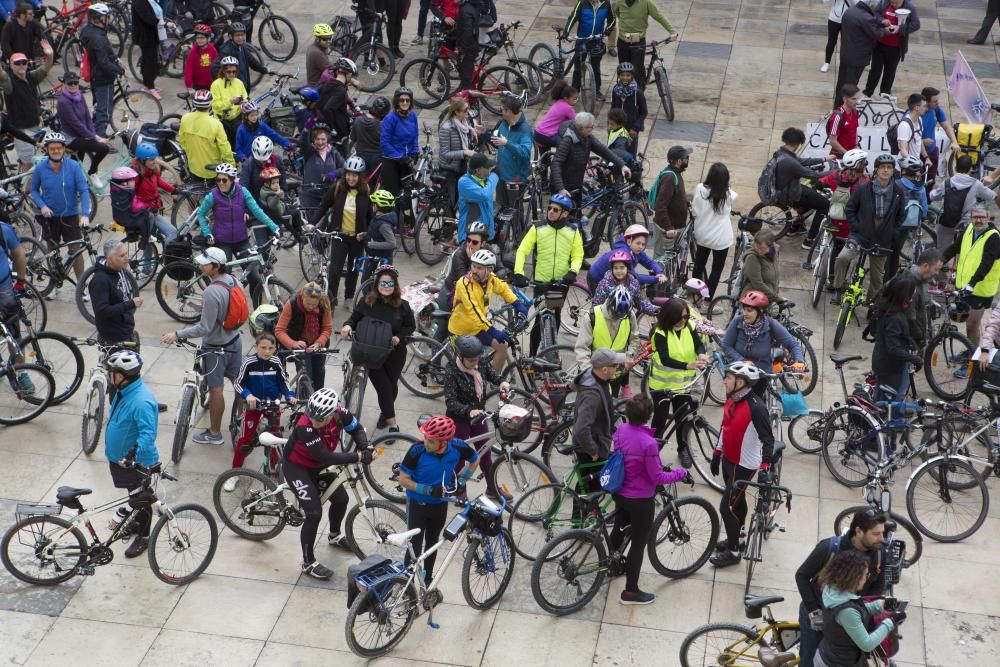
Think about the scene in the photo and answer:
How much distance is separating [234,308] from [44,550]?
266cm

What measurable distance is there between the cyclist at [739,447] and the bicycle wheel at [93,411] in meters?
5.22

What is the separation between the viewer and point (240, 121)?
51.1 ft

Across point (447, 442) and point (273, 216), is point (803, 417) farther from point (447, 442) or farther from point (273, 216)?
point (273, 216)

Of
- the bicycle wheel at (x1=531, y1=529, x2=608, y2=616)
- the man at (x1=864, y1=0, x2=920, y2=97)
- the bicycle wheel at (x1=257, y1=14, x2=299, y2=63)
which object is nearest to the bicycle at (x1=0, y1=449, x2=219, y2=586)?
the bicycle wheel at (x1=531, y1=529, x2=608, y2=616)

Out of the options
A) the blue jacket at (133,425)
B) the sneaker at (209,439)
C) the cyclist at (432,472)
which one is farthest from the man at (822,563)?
the sneaker at (209,439)

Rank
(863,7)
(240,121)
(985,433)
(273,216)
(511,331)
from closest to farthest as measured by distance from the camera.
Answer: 1. (985,433)
2. (511,331)
3. (273,216)
4. (240,121)
5. (863,7)

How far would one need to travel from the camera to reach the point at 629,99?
15859 millimetres

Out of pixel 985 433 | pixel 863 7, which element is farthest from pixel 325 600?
pixel 863 7

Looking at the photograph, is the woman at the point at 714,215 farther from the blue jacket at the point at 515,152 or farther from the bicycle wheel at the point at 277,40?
the bicycle wheel at the point at 277,40

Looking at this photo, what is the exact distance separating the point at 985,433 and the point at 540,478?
389 centimetres

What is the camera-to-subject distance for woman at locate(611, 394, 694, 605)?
8.70m

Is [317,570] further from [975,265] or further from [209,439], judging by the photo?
[975,265]

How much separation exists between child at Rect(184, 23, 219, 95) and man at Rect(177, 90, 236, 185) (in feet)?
6.67

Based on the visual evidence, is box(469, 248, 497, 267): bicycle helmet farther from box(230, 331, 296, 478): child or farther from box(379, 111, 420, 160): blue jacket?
box(379, 111, 420, 160): blue jacket
